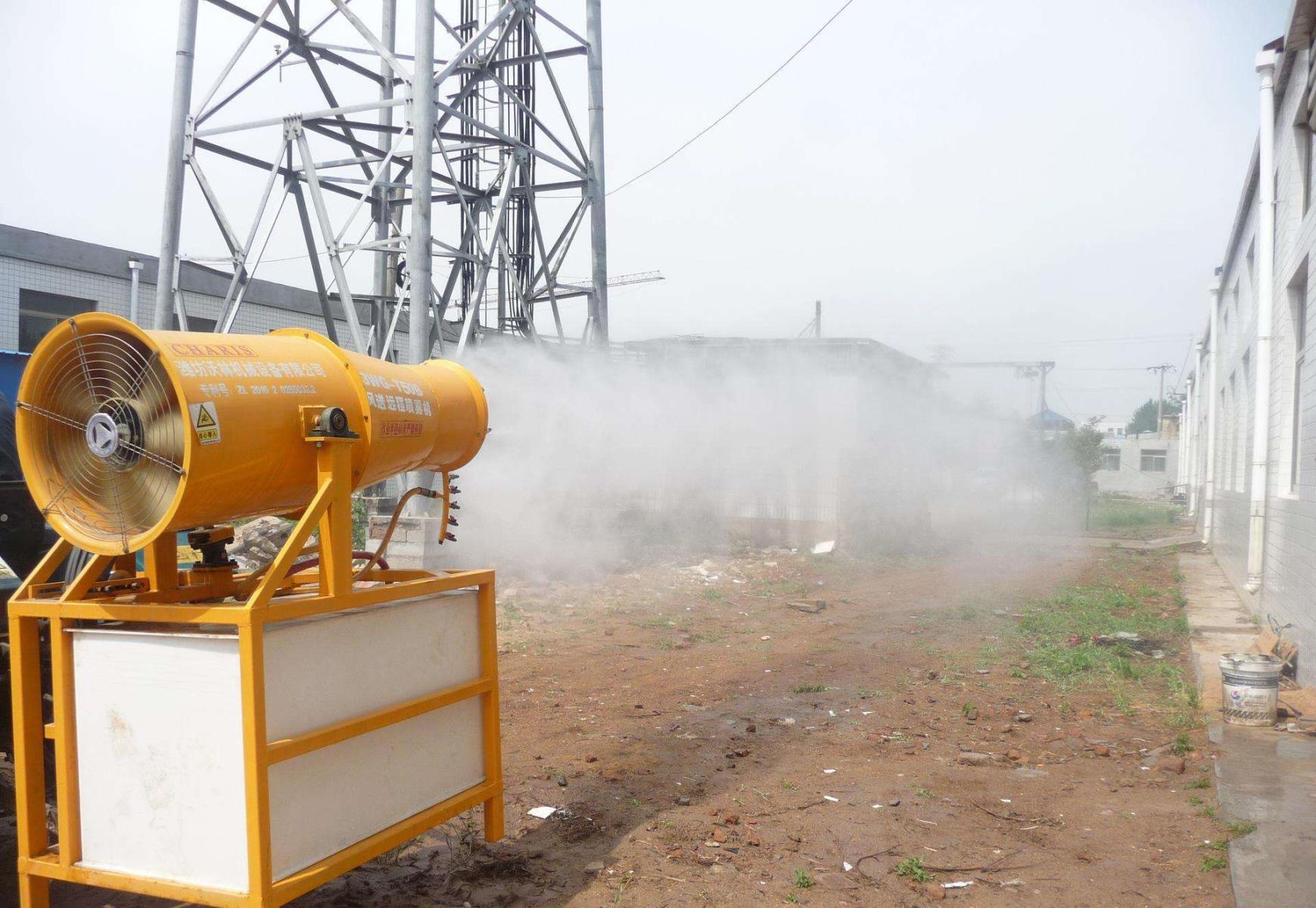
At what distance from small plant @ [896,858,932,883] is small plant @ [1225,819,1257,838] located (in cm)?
138

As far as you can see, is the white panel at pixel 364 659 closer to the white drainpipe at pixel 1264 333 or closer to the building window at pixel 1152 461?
the white drainpipe at pixel 1264 333

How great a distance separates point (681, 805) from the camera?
462cm

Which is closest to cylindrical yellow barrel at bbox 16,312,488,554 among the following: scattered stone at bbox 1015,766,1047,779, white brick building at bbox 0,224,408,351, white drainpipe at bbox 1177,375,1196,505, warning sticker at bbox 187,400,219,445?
warning sticker at bbox 187,400,219,445

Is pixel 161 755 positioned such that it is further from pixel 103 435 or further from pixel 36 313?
pixel 36 313

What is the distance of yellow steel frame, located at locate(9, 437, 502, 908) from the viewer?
9.16 feet

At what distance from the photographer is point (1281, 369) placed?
8.34 meters

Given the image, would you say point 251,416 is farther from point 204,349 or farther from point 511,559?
point 511,559

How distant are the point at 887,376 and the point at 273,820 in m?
17.1

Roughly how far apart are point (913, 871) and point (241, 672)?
8.84ft

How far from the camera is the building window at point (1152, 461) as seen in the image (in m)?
52.8

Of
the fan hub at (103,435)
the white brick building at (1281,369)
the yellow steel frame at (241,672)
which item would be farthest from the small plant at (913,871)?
the white brick building at (1281,369)

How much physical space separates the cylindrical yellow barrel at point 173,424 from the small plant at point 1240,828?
3.88 m

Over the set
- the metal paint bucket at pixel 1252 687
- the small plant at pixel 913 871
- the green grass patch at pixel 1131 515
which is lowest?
the green grass patch at pixel 1131 515

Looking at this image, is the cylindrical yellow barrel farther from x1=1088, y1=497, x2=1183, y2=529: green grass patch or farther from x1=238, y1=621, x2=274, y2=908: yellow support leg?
x1=1088, y1=497, x2=1183, y2=529: green grass patch
